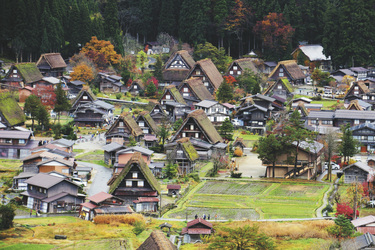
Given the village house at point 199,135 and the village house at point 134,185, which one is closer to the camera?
the village house at point 134,185

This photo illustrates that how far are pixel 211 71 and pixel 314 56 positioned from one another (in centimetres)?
1562

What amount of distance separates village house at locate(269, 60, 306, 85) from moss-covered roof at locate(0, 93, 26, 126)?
30166 millimetres

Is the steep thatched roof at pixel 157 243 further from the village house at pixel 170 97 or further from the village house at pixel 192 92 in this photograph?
the village house at pixel 192 92

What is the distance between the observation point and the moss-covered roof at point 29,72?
70.6 meters

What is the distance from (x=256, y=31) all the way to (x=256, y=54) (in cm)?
344

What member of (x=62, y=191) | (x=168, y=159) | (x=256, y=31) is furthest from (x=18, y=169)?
(x=256, y=31)

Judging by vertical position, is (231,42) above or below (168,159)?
above

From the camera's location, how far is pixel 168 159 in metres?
54.0

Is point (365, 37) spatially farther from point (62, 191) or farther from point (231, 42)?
point (62, 191)

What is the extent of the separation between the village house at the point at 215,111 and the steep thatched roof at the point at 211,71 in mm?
9408

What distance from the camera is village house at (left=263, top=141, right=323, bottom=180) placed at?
174 feet

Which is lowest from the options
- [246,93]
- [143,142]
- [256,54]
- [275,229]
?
[275,229]

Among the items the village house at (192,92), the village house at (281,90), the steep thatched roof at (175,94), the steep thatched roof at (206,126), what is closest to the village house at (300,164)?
the steep thatched roof at (206,126)

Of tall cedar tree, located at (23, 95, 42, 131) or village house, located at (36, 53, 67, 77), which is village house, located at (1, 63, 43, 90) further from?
tall cedar tree, located at (23, 95, 42, 131)
